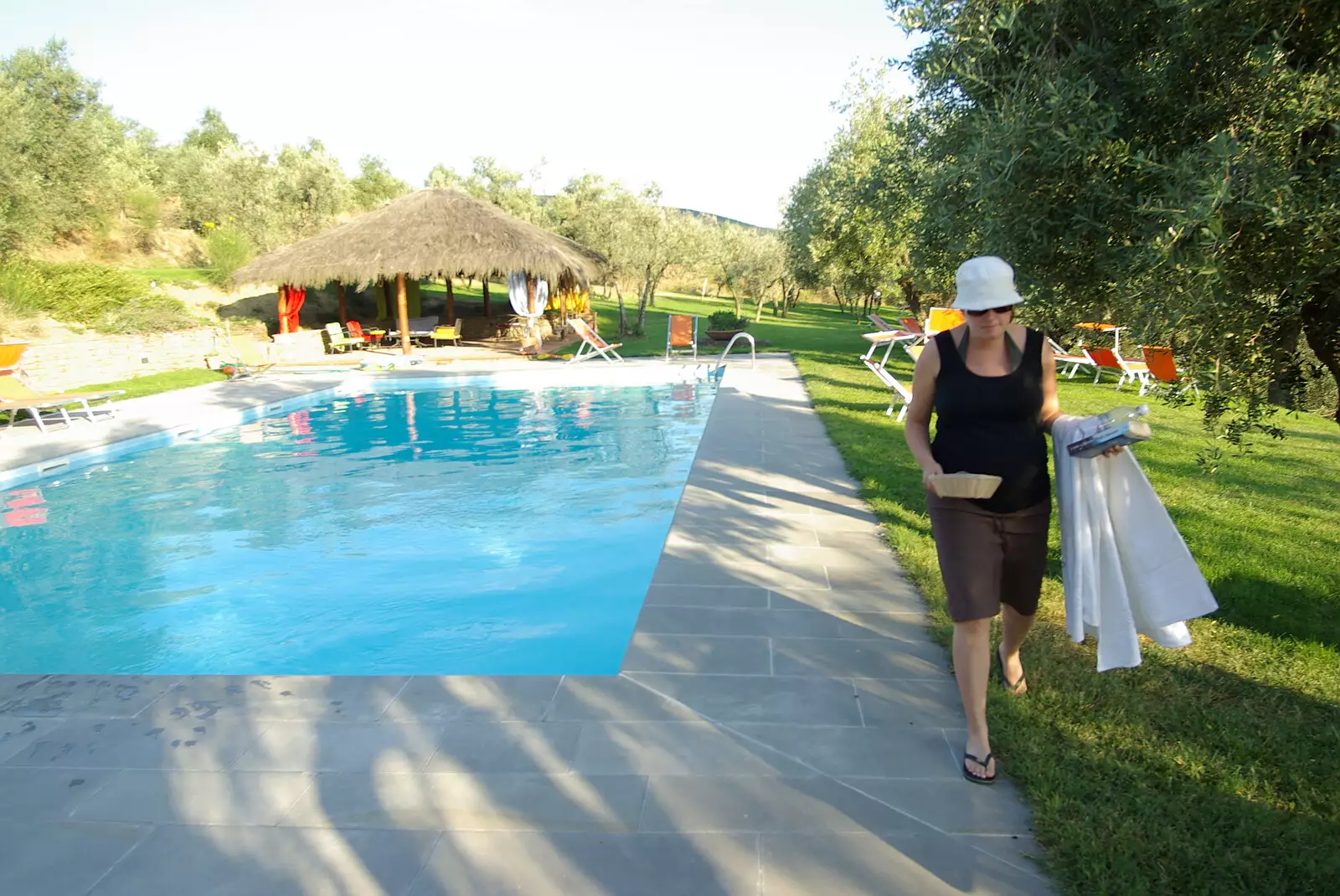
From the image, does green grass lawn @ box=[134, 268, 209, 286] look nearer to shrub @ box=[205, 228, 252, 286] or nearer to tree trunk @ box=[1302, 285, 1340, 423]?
shrub @ box=[205, 228, 252, 286]

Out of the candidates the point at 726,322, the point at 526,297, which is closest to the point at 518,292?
the point at 526,297

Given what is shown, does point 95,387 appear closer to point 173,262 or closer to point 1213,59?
point 1213,59

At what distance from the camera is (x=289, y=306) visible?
18688 mm

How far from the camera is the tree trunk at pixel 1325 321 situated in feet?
9.73

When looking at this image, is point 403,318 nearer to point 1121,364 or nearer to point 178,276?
point 178,276

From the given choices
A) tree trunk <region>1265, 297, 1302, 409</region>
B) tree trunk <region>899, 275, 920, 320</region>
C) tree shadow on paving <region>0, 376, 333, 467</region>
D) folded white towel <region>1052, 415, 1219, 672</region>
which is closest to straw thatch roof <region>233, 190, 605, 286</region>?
tree shadow on paving <region>0, 376, 333, 467</region>

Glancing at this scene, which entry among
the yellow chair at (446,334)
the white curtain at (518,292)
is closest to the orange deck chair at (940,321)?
the white curtain at (518,292)

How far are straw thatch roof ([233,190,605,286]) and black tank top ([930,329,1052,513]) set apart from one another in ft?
54.2

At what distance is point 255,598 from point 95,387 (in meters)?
9.41

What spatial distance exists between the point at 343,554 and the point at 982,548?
4762 millimetres

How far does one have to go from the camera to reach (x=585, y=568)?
5.58 m

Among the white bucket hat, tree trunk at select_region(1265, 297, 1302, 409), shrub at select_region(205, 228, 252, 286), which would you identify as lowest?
tree trunk at select_region(1265, 297, 1302, 409)

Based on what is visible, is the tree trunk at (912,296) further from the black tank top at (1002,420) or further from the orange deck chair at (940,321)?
the black tank top at (1002,420)

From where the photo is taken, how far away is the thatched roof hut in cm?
1752
